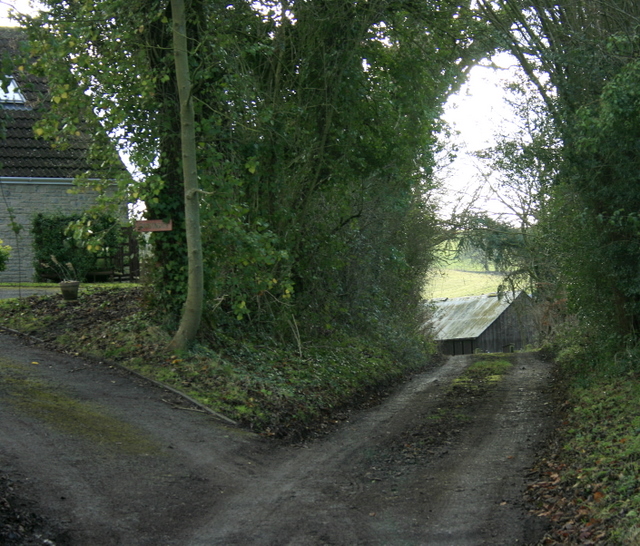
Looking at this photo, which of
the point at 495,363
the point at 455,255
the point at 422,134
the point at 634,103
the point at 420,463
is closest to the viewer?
the point at 420,463

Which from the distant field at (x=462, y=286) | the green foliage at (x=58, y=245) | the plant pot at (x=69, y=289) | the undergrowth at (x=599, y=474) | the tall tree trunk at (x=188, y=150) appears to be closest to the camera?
the undergrowth at (x=599, y=474)

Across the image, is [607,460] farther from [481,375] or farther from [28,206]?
[28,206]

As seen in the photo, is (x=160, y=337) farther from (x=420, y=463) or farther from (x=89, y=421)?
(x=420, y=463)

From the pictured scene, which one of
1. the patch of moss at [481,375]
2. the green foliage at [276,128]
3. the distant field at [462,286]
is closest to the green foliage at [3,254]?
the green foliage at [276,128]

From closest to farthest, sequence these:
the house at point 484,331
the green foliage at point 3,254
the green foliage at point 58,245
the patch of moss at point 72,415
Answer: the patch of moss at point 72,415 → the green foliage at point 3,254 → the green foliage at point 58,245 → the house at point 484,331

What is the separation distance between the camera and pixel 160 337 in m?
12.5

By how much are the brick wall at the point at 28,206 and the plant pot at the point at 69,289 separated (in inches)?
288

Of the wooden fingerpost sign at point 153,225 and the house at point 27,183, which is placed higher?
the house at point 27,183

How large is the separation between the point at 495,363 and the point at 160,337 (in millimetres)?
11622

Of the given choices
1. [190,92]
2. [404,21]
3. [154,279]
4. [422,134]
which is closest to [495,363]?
[422,134]

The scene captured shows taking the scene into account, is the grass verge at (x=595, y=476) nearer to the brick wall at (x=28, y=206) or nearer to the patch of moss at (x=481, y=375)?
the patch of moss at (x=481, y=375)

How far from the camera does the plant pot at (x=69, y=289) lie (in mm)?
15117

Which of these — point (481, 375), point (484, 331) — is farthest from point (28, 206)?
point (484, 331)

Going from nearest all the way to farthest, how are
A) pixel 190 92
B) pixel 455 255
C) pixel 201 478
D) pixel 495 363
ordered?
pixel 201 478, pixel 190 92, pixel 495 363, pixel 455 255
